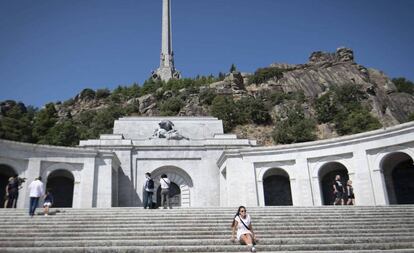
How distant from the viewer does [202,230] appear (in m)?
13.5

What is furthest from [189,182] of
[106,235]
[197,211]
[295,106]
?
[295,106]

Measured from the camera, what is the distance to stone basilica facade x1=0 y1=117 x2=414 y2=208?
23.8 meters

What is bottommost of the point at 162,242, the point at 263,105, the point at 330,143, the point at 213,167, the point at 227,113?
the point at 162,242

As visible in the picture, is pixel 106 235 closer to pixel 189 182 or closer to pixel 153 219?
pixel 153 219

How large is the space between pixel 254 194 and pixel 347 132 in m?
37.7


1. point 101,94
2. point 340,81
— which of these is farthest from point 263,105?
point 101,94

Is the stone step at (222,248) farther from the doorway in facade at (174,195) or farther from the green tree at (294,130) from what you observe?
the green tree at (294,130)

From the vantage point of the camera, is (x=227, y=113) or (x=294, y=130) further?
(x=227, y=113)

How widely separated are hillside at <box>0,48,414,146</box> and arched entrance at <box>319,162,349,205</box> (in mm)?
30678

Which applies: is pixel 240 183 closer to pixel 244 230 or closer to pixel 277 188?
pixel 277 188

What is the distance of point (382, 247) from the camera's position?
1134 cm

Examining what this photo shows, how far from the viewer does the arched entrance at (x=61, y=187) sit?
2622cm

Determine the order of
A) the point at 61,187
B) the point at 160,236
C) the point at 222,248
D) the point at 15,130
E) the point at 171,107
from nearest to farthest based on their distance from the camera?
the point at 222,248 < the point at 160,236 < the point at 61,187 < the point at 15,130 < the point at 171,107

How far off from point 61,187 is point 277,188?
15.0 m
